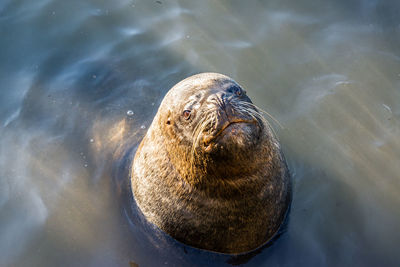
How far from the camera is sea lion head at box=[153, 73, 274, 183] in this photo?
11.8 feet

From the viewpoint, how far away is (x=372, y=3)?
22.4 feet

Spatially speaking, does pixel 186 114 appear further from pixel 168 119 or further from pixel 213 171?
pixel 213 171

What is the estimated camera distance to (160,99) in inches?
247

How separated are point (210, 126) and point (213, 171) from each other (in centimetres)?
50

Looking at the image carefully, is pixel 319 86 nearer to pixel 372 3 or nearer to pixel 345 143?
pixel 345 143

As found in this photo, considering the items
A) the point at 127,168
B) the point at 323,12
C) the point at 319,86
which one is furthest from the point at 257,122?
the point at 323,12

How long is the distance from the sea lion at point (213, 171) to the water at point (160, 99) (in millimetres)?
288

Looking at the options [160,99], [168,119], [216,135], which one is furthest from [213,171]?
[160,99]

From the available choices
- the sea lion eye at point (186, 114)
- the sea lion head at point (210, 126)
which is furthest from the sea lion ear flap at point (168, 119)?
the sea lion eye at point (186, 114)

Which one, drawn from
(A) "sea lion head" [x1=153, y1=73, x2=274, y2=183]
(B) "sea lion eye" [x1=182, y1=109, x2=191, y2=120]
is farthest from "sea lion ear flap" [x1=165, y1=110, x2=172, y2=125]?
(B) "sea lion eye" [x1=182, y1=109, x2=191, y2=120]

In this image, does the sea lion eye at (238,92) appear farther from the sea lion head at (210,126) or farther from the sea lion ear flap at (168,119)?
the sea lion ear flap at (168,119)

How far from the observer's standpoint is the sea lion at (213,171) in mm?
3699

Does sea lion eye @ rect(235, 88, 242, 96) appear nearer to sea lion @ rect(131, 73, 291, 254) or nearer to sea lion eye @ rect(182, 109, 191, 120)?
sea lion @ rect(131, 73, 291, 254)

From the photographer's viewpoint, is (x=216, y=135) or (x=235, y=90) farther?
(x=235, y=90)
